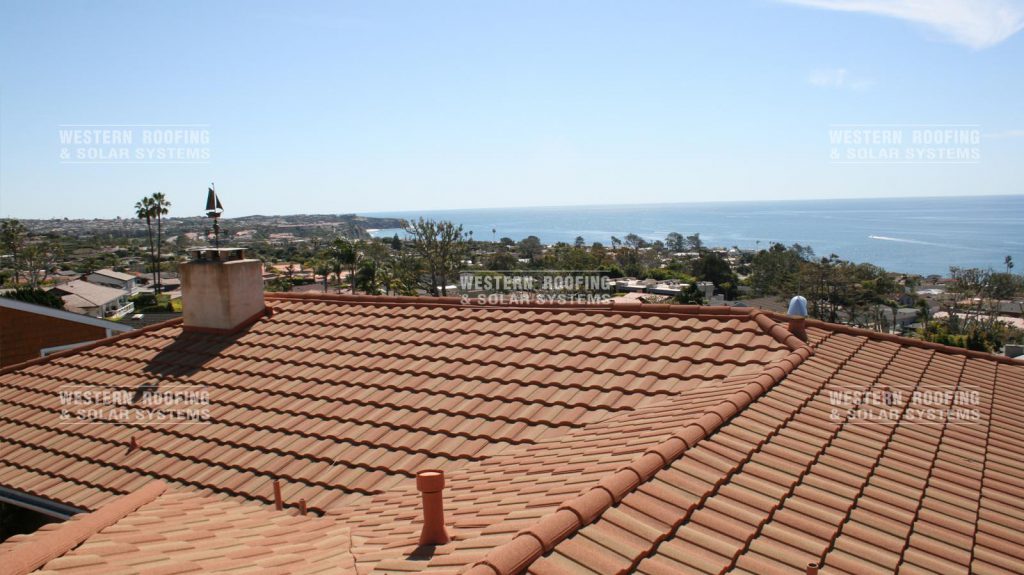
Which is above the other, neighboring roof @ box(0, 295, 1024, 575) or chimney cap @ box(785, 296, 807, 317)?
chimney cap @ box(785, 296, 807, 317)

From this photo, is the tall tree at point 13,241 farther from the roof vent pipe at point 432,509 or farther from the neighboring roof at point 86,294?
the roof vent pipe at point 432,509

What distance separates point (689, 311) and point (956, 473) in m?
3.29

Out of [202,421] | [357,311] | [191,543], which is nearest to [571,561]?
[191,543]

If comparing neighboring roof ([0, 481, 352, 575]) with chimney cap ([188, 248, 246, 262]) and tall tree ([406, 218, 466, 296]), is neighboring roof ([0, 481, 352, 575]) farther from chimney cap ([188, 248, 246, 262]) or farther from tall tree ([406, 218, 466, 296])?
tall tree ([406, 218, 466, 296])

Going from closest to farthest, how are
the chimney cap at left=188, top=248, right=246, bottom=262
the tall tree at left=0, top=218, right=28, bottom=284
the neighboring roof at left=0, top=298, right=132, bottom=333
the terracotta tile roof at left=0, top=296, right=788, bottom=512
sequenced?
the terracotta tile roof at left=0, top=296, right=788, bottom=512 < the chimney cap at left=188, top=248, right=246, bottom=262 < the neighboring roof at left=0, top=298, right=132, bottom=333 < the tall tree at left=0, top=218, right=28, bottom=284

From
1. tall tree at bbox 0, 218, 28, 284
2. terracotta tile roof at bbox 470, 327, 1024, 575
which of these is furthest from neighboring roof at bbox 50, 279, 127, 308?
terracotta tile roof at bbox 470, 327, 1024, 575

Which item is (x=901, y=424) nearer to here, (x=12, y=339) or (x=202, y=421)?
(x=202, y=421)

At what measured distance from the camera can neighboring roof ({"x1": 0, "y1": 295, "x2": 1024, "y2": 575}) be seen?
3336mm

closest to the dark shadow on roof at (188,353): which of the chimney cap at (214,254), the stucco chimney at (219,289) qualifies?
the stucco chimney at (219,289)

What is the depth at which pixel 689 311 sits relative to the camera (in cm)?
755

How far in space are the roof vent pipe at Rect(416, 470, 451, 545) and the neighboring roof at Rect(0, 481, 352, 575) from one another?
0.53m

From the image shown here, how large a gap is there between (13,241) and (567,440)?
95.2 meters

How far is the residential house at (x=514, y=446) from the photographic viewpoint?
3.40 metres

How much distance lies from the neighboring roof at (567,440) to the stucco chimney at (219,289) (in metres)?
0.35
